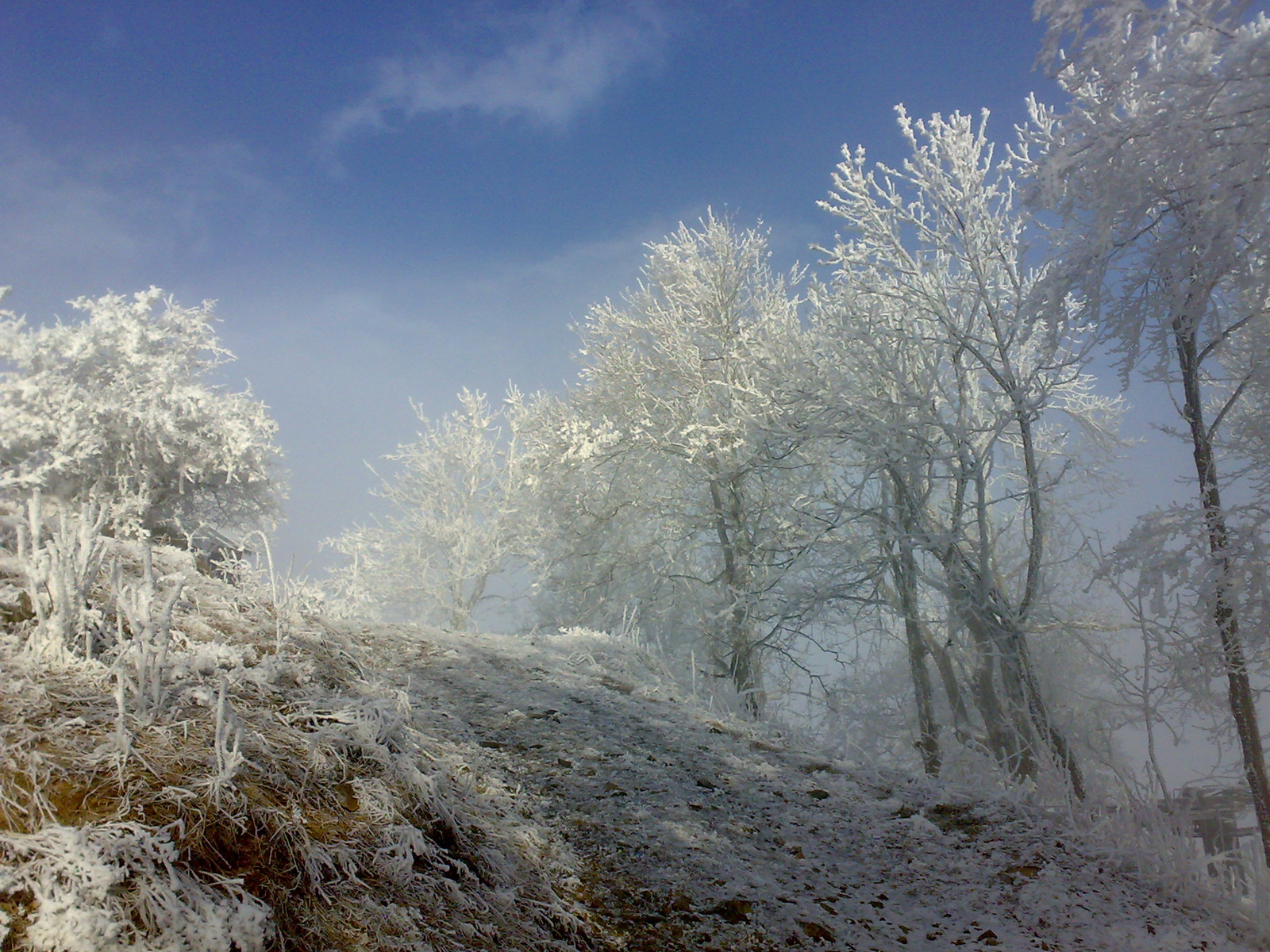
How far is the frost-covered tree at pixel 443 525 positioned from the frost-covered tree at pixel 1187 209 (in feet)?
48.2

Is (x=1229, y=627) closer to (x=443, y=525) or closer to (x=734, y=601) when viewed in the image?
(x=734, y=601)

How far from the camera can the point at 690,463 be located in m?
11.6

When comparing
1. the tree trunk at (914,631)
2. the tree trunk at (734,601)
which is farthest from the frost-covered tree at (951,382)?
the tree trunk at (734,601)

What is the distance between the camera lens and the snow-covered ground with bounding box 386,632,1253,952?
2.82 meters

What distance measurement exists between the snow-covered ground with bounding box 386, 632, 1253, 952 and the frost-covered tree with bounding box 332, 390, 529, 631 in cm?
1421

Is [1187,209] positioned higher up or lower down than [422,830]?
higher up

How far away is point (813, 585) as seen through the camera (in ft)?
30.1

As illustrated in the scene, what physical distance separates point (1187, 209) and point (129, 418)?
12821mm

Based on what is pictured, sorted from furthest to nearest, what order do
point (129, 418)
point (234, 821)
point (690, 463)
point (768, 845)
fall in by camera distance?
point (690, 463) < point (129, 418) < point (768, 845) < point (234, 821)

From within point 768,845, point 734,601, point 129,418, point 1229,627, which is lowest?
point 768,845

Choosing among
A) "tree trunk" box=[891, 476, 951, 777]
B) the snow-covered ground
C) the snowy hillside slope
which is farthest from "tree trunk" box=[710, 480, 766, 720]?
the snowy hillside slope

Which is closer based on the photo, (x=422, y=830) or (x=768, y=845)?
(x=422, y=830)

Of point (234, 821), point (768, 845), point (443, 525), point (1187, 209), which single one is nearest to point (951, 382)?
point (1187, 209)

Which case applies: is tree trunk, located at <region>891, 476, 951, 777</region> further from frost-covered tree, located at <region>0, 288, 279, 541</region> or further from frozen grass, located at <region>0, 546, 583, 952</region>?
frost-covered tree, located at <region>0, 288, 279, 541</region>
